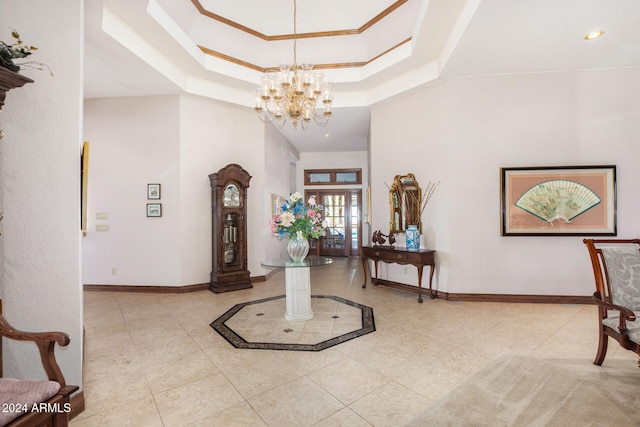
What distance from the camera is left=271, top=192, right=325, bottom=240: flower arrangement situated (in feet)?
11.8

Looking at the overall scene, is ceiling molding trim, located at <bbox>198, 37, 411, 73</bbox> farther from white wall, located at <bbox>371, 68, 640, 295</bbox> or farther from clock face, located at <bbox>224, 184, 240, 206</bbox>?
clock face, located at <bbox>224, 184, 240, 206</bbox>

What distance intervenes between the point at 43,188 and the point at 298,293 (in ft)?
8.48

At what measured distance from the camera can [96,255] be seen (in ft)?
16.9

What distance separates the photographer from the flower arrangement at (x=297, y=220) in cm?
360

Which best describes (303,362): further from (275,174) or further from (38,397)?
(275,174)

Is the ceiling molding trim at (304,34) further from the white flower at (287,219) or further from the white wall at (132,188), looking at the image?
the white flower at (287,219)

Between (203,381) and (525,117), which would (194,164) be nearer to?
(203,381)

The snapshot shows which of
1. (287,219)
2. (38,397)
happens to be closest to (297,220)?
(287,219)

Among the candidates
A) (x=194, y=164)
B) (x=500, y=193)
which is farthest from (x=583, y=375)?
(x=194, y=164)

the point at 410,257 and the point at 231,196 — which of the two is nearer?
the point at 410,257

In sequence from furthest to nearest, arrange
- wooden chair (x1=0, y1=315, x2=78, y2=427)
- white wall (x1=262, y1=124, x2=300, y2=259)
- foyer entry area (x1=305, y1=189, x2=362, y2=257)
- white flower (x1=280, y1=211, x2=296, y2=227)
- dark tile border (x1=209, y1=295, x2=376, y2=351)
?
foyer entry area (x1=305, y1=189, x2=362, y2=257), white wall (x1=262, y1=124, x2=300, y2=259), white flower (x1=280, y1=211, x2=296, y2=227), dark tile border (x1=209, y1=295, x2=376, y2=351), wooden chair (x1=0, y1=315, x2=78, y2=427)

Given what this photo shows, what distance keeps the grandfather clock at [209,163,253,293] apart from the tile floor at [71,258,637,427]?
3.00 ft

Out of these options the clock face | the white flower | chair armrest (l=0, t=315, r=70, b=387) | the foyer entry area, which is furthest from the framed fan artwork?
the foyer entry area

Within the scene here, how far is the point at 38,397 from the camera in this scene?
1.28m
